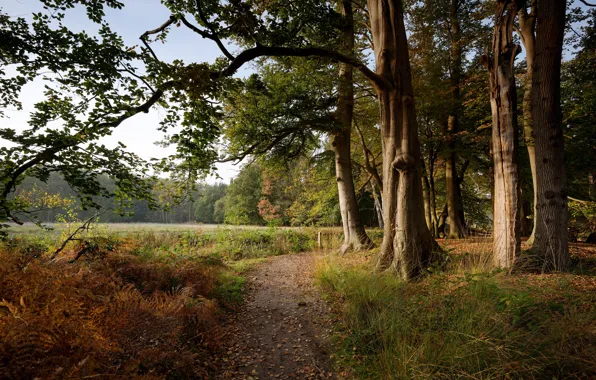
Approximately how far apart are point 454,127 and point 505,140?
8.66 metres

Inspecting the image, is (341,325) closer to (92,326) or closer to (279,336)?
(279,336)

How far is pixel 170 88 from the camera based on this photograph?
13.0 ft

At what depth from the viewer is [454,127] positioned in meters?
12.8

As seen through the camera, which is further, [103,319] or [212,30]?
[212,30]

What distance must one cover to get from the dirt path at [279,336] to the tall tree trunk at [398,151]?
218 cm

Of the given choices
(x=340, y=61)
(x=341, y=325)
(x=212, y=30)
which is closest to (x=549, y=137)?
(x=340, y=61)

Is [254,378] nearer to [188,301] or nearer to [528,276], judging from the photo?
[188,301]

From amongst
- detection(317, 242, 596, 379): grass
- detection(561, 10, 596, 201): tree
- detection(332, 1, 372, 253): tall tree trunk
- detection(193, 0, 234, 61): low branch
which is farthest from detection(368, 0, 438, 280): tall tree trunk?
detection(561, 10, 596, 201): tree

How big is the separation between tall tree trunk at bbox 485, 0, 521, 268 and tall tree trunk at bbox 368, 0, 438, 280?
1.34m

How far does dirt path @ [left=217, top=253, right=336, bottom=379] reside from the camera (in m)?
3.17

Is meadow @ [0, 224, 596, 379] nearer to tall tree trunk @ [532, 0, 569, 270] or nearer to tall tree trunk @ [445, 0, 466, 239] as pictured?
tall tree trunk @ [532, 0, 569, 270]

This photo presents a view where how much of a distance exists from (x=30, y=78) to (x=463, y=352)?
19.4ft

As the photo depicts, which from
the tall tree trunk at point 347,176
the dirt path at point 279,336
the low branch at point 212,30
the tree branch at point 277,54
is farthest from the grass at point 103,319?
the tall tree trunk at point 347,176

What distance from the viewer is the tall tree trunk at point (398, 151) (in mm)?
5840
